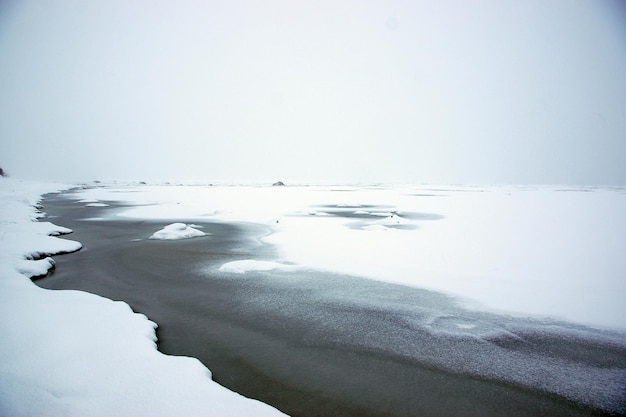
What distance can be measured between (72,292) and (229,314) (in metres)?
3.15

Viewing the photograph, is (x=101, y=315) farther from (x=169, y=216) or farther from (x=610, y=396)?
(x=169, y=216)

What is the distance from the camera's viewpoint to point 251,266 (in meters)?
8.84

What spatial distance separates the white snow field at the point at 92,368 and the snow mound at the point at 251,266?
307 centimetres

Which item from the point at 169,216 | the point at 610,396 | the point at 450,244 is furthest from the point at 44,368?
the point at 169,216

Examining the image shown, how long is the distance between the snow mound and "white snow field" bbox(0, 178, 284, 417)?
10.1 feet

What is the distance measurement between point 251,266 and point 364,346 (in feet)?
15.4

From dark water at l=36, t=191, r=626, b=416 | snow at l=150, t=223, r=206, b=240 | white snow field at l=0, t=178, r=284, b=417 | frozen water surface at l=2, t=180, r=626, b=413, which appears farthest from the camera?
snow at l=150, t=223, r=206, b=240

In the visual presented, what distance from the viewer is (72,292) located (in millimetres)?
6398

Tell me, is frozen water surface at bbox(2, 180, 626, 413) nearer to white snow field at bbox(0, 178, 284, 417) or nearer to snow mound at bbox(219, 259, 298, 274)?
snow mound at bbox(219, 259, 298, 274)

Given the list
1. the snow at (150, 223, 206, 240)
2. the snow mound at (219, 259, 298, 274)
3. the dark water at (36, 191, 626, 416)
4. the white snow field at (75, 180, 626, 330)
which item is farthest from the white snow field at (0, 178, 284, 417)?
the snow at (150, 223, 206, 240)

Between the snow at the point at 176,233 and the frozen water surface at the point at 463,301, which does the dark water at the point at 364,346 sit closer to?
the frozen water surface at the point at 463,301

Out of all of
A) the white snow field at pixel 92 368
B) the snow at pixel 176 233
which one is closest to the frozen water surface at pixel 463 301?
the white snow field at pixel 92 368

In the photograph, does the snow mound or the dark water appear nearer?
the dark water

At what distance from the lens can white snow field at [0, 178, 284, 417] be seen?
311 cm
